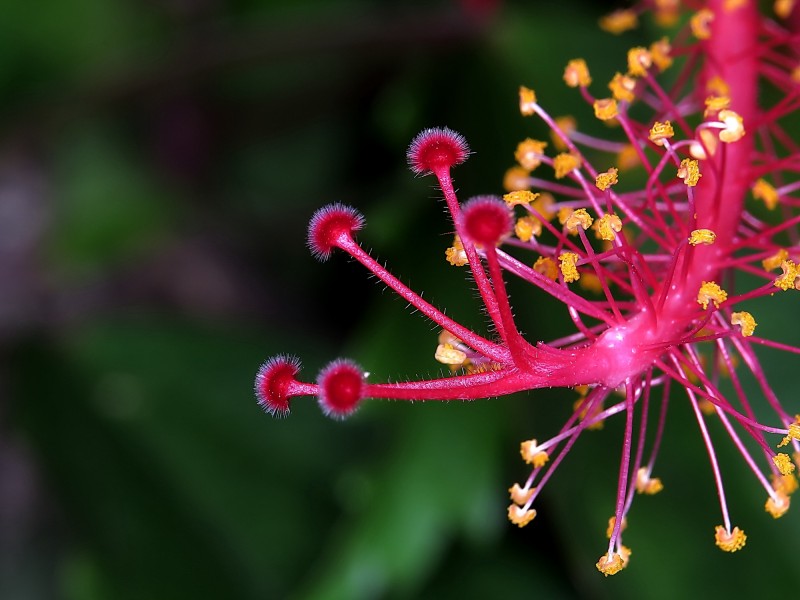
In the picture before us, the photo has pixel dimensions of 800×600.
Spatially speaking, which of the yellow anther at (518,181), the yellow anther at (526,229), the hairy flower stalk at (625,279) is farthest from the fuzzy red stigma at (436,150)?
the yellow anther at (518,181)

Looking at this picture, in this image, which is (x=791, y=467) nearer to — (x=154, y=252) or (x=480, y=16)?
(x=480, y=16)

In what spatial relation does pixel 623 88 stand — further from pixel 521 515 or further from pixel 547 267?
pixel 521 515

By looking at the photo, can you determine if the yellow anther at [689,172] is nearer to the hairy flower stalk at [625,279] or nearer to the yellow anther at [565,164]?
the hairy flower stalk at [625,279]

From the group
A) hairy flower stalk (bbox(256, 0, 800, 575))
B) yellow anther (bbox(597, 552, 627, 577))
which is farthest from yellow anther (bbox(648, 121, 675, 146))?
yellow anther (bbox(597, 552, 627, 577))

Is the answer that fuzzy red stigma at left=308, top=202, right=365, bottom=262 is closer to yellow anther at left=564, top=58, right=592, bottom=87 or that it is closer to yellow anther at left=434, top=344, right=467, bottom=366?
yellow anther at left=434, top=344, right=467, bottom=366

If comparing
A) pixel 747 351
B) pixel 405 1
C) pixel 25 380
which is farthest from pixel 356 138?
pixel 747 351
